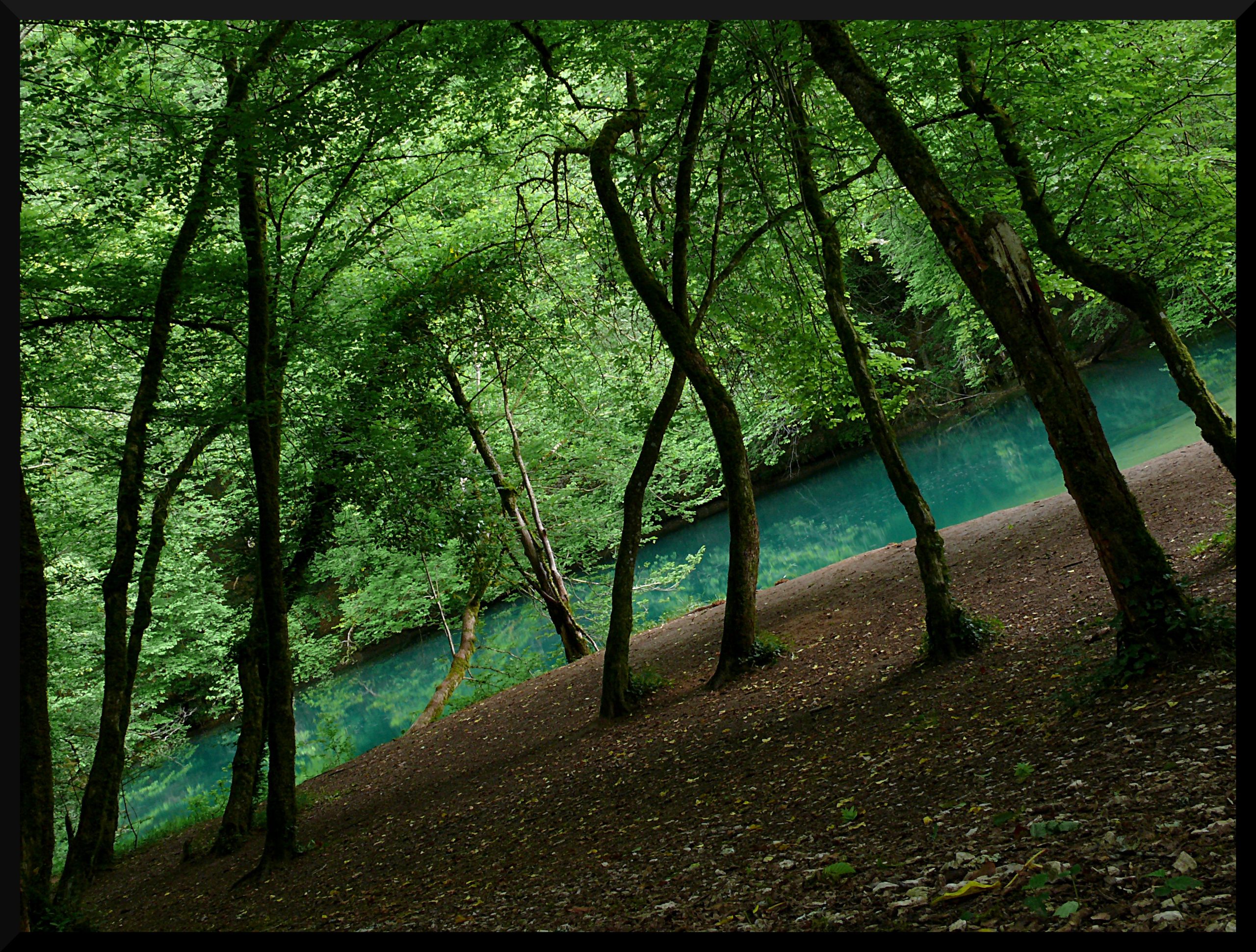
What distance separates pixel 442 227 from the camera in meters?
9.08

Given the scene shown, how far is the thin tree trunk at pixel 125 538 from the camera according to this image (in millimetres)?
5445

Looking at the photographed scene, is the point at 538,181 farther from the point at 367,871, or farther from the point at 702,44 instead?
the point at 367,871

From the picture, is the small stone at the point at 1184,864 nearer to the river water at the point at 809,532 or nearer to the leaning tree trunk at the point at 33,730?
the leaning tree trunk at the point at 33,730

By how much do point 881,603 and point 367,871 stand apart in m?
4.86

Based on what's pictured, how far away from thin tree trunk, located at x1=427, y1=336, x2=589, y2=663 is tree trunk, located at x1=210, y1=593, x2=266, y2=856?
387 centimetres

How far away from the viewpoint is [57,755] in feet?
34.7

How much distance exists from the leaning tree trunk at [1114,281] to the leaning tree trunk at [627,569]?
9.06 feet

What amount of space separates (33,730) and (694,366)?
15.1ft

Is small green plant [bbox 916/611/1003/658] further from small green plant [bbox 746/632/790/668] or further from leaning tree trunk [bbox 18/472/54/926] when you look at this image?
leaning tree trunk [bbox 18/472/54/926]

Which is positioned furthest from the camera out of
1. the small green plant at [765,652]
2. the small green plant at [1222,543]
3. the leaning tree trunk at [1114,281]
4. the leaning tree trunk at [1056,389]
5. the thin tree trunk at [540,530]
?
the thin tree trunk at [540,530]

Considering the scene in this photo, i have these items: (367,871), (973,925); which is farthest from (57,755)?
(973,925)

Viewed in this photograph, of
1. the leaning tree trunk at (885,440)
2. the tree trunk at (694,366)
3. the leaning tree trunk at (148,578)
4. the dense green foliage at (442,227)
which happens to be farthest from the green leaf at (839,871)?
the leaning tree trunk at (148,578)

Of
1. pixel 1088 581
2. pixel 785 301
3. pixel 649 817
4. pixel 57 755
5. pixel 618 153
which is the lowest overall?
pixel 1088 581

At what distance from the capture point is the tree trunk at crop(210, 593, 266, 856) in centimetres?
670
